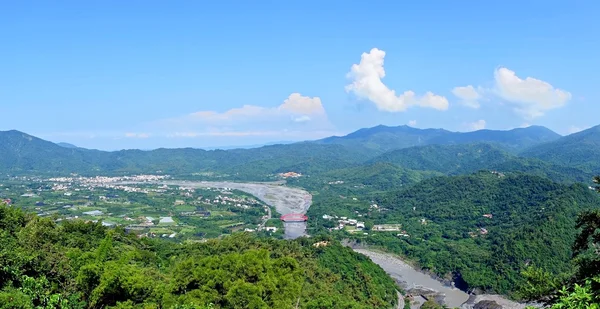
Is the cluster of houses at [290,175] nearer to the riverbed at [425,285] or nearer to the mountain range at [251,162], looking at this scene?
the mountain range at [251,162]

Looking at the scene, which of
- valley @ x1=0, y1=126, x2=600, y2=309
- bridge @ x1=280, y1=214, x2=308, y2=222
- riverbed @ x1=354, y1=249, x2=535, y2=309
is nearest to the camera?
riverbed @ x1=354, y1=249, x2=535, y2=309

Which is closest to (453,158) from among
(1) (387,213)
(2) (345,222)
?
(1) (387,213)

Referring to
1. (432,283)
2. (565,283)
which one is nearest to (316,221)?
(432,283)

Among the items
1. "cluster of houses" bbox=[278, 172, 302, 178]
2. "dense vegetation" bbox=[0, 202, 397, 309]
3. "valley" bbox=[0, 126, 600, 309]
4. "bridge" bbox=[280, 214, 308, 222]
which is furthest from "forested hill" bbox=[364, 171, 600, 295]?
"cluster of houses" bbox=[278, 172, 302, 178]

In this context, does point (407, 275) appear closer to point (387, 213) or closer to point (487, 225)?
point (487, 225)

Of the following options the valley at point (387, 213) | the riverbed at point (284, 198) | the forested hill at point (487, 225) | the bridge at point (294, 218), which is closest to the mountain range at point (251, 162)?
the valley at point (387, 213)

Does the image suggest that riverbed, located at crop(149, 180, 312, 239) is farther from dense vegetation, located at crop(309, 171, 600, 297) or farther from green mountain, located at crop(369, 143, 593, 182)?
green mountain, located at crop(369, 143, 593, 182)
